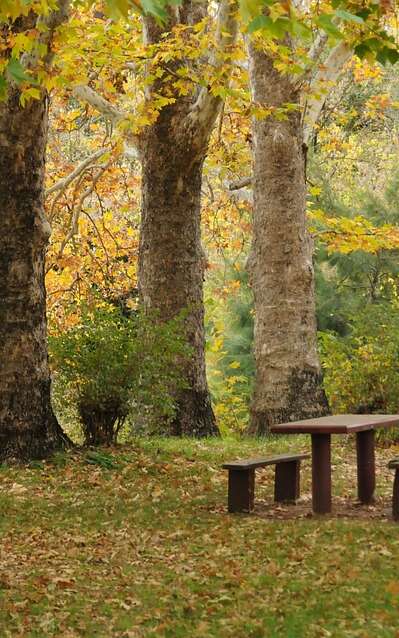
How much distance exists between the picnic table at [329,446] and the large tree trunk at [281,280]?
4688mm

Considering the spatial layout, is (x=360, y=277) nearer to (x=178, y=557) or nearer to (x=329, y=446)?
(x=329, y=446)

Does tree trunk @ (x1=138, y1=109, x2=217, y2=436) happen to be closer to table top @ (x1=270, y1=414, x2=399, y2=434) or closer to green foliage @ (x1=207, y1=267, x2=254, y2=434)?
table top @ (x1=270, y1=414, x2=399, y2=434)

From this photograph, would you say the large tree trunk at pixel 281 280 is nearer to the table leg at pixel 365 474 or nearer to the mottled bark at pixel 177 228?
the mottled bark at pixel 177 228

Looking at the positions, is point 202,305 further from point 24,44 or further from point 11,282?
point 24,44

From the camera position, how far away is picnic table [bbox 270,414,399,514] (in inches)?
294

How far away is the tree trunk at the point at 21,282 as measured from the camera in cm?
983

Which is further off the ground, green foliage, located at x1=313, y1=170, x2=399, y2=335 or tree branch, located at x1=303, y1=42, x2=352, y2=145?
tree branch, located at x1=303, y1=42, x2=352, y2=145

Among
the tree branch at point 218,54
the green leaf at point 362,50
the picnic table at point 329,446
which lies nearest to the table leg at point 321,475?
the picnic table at point 329,446

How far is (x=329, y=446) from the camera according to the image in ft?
26.0

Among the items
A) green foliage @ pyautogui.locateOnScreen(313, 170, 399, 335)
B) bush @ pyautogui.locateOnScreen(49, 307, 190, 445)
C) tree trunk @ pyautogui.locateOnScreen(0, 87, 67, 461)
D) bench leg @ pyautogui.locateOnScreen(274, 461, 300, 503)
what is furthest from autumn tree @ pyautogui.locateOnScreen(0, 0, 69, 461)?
green foliage @ pyautogui.locateOnScreen(313, 170, 399, 335)

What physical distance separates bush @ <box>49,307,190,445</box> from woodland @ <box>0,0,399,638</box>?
0.03m

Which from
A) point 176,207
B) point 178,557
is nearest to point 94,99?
point 176,207

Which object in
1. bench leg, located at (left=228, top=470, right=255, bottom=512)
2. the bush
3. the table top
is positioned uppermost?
the bush

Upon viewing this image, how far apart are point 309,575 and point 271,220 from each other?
8.25m
